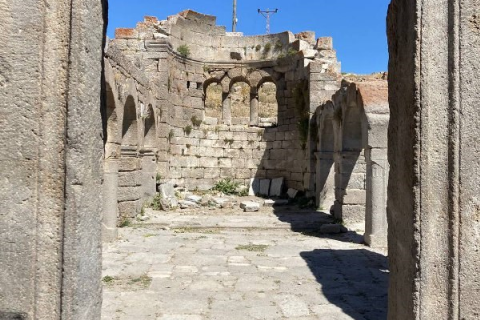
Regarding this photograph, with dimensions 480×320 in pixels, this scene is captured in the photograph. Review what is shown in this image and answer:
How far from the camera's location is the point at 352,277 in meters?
5.09

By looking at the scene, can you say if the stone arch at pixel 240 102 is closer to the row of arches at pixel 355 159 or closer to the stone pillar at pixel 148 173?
the row of arches at pixel 355 159

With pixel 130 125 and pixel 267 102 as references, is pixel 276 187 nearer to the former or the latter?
pixel 130 125

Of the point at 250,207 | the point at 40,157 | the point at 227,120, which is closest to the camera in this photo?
the point at 40,157

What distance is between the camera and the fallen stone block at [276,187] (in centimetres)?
1349

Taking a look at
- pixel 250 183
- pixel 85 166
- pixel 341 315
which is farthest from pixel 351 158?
pixel 85 166

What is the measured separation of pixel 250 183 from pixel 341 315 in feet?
33.3

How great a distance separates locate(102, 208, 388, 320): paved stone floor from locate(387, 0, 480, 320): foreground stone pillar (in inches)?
68.9

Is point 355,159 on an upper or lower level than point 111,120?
lower

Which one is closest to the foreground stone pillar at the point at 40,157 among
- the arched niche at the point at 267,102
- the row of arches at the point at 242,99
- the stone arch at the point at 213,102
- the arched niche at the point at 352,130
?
the arched niche at the point at 352,130

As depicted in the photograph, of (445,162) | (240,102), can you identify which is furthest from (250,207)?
(240,102)

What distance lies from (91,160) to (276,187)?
11.6 metres

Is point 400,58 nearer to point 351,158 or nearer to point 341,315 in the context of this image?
point 341,315

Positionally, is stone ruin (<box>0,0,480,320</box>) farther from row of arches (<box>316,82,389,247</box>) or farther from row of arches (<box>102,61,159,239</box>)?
row of arches (<box>316,82,389,247</box>)

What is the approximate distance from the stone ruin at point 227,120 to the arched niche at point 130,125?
22mm
